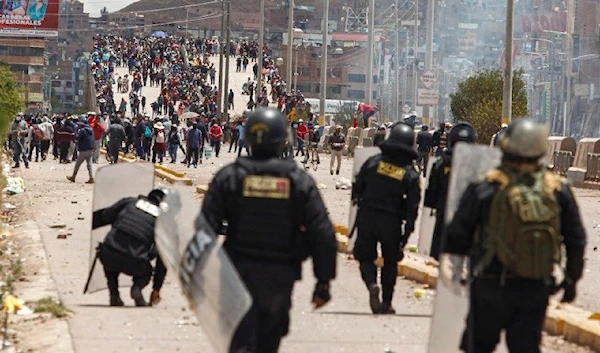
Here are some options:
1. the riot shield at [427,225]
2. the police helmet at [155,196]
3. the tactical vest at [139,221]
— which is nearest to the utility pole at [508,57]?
the riot shield at [427,225]

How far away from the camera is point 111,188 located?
11.6 metres

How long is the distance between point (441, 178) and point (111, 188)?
252cm

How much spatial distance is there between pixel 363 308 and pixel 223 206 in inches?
190

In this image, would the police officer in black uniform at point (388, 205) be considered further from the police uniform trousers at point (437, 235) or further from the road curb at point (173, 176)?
the road curb at point (173, 176)

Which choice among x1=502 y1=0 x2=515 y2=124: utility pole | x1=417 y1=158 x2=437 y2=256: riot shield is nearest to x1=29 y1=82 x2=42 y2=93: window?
x1=502 y1=0 x2=515 y2=124: utility pole

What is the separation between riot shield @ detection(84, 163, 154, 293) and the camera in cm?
1150

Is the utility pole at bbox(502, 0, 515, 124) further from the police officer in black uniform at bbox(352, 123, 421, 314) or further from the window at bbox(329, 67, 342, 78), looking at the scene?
the window at bbox(329, 67, 342, 78)

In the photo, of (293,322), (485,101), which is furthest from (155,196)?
(485,101)

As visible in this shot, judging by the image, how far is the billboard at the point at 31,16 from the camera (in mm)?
104562

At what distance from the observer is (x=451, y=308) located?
7223mm

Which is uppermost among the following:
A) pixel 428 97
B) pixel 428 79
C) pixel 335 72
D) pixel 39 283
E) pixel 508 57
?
pixel 508 57

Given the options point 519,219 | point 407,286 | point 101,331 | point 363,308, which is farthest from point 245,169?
point 407,286

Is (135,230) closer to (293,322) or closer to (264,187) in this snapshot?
(293,322)

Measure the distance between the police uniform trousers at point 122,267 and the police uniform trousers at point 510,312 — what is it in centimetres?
448
